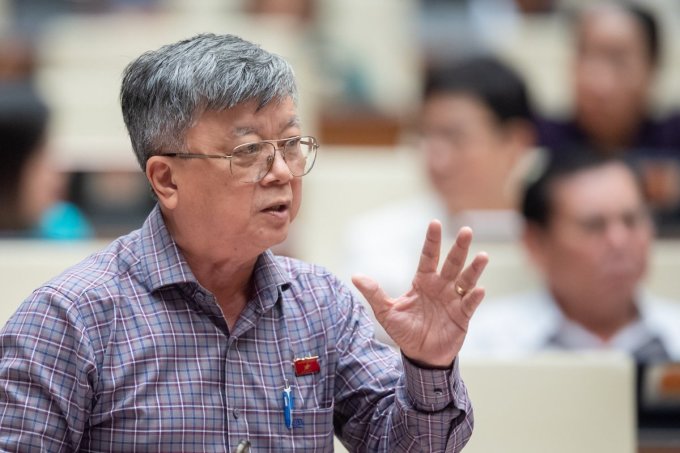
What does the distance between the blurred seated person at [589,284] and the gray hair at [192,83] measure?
1.72m

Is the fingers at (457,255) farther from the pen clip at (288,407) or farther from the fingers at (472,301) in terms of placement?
the pen clip at (288,407)

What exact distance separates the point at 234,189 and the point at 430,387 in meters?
0.39

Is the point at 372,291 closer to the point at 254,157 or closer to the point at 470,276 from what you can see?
the point at 470,276

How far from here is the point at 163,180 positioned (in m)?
1.72

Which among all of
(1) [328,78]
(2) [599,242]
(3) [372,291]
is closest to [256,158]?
(3) [372,291]

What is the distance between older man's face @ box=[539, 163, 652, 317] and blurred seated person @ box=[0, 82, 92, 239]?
61.5 inches

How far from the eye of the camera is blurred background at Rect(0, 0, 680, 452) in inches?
166

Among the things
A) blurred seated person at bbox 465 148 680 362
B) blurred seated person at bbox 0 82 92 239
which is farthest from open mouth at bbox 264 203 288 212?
blurred seated person at bbox 0 82 92 239

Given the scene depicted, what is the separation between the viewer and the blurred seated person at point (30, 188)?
3799 millimetres

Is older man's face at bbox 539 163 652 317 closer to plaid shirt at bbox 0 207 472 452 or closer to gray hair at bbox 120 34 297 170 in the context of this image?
plaid shirt at bbox 0 207 472 452

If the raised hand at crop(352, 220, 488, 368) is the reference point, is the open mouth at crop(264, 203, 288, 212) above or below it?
above

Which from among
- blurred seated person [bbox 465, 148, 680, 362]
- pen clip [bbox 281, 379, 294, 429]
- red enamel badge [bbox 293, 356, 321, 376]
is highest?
red enamel badge [bbox 293, 356, 321, 376]

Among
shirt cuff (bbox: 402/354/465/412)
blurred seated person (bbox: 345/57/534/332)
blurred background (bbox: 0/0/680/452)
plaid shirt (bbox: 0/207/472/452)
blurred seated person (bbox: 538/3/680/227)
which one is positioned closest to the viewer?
plaid shirt (bbox: 0/207/472/452)

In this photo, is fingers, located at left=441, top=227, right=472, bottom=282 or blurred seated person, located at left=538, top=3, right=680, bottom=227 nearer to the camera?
fingers, located at left=441, top=227, right=472, bottom=282
